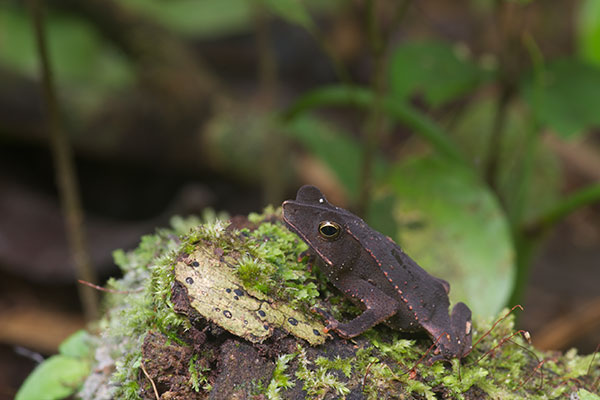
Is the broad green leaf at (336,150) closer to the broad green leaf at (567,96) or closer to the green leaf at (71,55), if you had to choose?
the broad green leaf at (567,96)

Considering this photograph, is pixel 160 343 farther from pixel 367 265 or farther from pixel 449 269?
pixel 449 269

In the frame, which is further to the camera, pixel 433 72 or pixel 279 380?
pixel 433 72

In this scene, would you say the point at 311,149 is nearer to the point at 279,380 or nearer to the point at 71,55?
the point at 279,380

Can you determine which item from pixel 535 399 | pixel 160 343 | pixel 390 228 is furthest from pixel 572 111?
pixel 160 343

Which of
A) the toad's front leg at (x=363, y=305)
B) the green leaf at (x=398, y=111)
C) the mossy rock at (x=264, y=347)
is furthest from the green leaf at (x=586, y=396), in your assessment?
the green leaf at (x=398, y=111)

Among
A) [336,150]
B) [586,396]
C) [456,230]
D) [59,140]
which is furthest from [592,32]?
[59,140]

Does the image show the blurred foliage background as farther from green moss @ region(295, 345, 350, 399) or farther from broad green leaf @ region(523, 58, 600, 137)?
green moss @ region(295, 345, 350, 399)

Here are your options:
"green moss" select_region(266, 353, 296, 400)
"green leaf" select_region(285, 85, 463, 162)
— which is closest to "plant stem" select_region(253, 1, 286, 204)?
"green leaf" select_region(285, 85, 463, 162)
